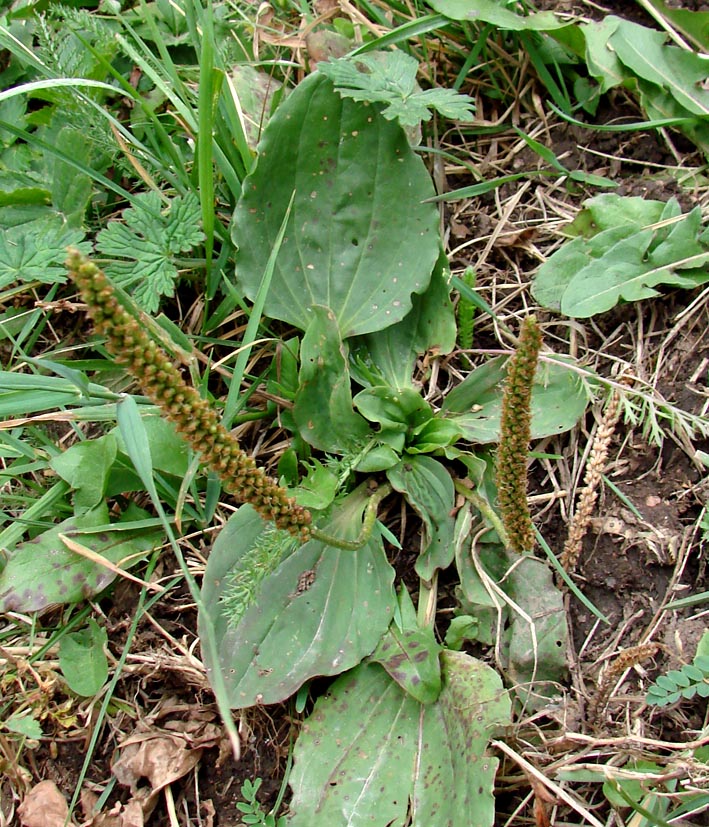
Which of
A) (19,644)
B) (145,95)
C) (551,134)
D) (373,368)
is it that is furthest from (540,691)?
(145,95)

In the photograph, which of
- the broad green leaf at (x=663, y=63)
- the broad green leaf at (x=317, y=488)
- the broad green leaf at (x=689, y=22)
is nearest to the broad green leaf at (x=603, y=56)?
the broad green leaf at (x=663, y=63)

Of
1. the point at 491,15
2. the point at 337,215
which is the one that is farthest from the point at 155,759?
the point at 491,15

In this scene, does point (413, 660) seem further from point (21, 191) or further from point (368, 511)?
point (21, 191)

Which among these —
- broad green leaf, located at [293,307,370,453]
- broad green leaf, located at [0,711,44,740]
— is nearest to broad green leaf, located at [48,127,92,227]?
broad green leaf, located at [293,307,370,453]

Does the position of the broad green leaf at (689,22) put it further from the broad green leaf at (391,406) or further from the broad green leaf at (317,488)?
the broad green leaf at (317,488)

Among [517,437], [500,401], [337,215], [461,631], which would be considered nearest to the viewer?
[517,437]

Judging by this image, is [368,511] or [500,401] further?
[500,401]
